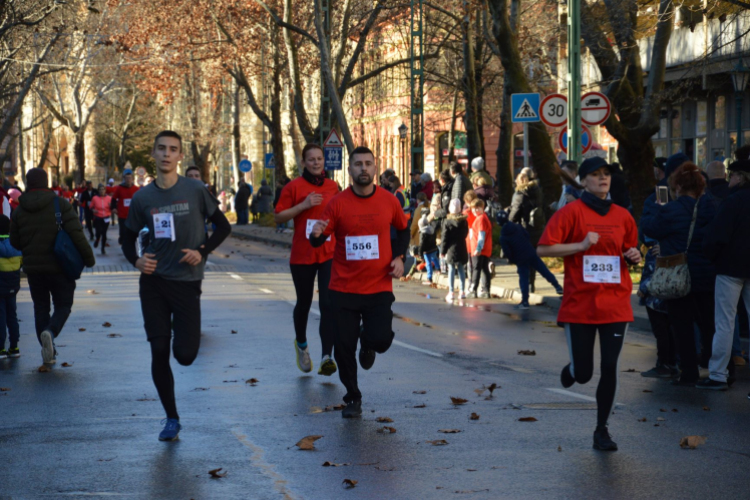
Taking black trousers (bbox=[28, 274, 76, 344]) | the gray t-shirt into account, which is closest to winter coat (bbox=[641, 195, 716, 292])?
the gray t-shirt

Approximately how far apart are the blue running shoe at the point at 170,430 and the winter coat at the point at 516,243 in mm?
10258

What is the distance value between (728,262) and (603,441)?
3043 mm

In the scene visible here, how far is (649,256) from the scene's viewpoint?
37.0 ft

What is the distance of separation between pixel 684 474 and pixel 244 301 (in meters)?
12.1

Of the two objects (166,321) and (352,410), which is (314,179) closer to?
(352,410)

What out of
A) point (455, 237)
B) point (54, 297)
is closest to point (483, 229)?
point (455, 237)

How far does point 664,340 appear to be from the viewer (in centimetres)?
1106

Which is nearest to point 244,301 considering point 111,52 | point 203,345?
point 203,345

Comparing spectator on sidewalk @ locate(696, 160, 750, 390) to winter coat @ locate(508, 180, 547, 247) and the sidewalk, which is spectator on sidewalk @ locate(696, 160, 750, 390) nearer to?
the sidewalk

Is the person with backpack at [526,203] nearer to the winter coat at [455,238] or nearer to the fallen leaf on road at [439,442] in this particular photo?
the winter coat at [455,238]

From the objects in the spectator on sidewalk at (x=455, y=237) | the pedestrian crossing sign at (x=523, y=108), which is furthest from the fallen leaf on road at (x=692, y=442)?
the pedestrian crossing sign at (x=523, y=108)

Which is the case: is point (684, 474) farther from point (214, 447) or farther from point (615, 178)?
point (615, 178)

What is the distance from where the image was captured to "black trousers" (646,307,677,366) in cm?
1104

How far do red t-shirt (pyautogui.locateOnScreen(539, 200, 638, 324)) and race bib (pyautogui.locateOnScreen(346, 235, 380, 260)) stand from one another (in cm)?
145
